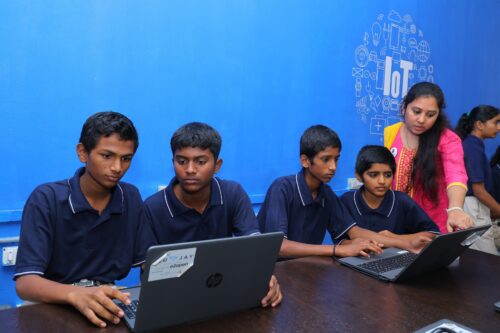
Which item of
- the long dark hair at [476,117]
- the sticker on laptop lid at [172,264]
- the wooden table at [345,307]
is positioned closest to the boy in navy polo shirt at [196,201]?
the wooden table at [345,307]

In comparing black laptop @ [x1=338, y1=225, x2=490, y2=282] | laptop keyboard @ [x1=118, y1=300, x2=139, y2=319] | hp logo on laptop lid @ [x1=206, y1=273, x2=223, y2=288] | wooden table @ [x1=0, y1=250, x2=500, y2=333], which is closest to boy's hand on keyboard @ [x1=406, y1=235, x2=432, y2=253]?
black laptop @ [x1=338, y1=225, x2=490, y2=282]

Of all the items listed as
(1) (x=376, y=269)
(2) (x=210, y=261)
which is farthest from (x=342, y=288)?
(2) (x=210, y=261)

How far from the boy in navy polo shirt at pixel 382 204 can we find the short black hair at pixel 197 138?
74 centimetres

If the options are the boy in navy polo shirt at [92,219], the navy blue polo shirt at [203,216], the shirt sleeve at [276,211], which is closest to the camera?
the boy in navy polo shirt at [92,219]

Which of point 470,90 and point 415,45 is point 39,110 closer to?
point 415,45

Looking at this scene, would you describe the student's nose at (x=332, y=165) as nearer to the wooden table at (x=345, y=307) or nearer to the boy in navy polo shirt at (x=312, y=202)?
the boy in navy polo shirt at (x=312, y=202)

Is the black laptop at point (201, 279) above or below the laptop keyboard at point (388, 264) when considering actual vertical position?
above

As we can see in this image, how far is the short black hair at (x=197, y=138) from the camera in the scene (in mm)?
1626

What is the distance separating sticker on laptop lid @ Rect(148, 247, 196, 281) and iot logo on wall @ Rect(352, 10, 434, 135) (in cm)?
267

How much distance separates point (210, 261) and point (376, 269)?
2.43 ft

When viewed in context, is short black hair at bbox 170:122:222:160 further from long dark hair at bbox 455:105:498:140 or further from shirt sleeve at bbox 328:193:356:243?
long dark hair at bbox 455:105:498:140

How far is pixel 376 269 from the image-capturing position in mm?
1402

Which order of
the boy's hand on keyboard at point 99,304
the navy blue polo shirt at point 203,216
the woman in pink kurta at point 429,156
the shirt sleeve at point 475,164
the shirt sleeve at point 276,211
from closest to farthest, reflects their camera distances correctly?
the boy's hand on keyboard at point 99,304 < the navy blue polo shirt at point 203,216 < the shirt sleeve at point 276,211 < the woman in pink kurta at point 429,156 < the shirt sleeve at point 475,164

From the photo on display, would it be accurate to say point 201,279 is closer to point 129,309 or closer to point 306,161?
point 129,309
